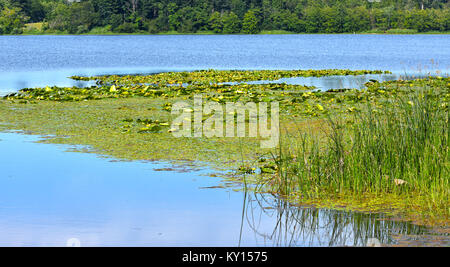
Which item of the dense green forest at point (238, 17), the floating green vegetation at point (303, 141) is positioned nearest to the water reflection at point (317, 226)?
the floating green vegetation at point (303, 141)

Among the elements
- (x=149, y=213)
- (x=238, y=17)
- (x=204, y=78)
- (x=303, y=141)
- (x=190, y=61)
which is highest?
(x=303, y=141)

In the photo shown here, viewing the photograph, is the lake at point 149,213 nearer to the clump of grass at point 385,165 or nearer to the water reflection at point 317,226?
the water reflection at point 317,226

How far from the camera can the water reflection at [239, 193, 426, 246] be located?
5758mm

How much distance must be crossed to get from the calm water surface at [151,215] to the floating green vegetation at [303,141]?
508 millimetres

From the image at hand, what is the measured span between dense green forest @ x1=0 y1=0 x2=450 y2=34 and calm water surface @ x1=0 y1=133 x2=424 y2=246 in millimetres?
100319

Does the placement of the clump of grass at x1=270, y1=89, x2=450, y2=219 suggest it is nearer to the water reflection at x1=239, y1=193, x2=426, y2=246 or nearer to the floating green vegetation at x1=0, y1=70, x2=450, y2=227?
the floating green vegetation at x1=0, y1=70, x2=450, y2=227

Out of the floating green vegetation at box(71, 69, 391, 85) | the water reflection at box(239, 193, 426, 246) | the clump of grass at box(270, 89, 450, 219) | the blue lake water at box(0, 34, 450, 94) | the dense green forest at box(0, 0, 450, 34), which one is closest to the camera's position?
the water reflection at box(239, 193, 426, 246)

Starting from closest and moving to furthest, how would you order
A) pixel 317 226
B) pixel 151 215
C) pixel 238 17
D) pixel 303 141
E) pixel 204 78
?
pixel 317 226
pixel 151 215
pixel 303 141
pixel 204 78
pixel 238 17

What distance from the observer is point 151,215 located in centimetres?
655

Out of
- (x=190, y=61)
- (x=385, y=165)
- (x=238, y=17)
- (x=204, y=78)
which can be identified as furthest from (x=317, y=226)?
(x=238, y=17)

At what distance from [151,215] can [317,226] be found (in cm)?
178

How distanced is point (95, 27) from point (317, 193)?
359ft

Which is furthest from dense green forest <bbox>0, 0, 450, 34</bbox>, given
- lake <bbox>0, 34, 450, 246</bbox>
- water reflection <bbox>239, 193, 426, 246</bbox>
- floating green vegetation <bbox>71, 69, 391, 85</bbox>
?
water reflection <bbox>239, 193, 426, 246</bbox>

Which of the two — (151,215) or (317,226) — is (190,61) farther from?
(317,226)
